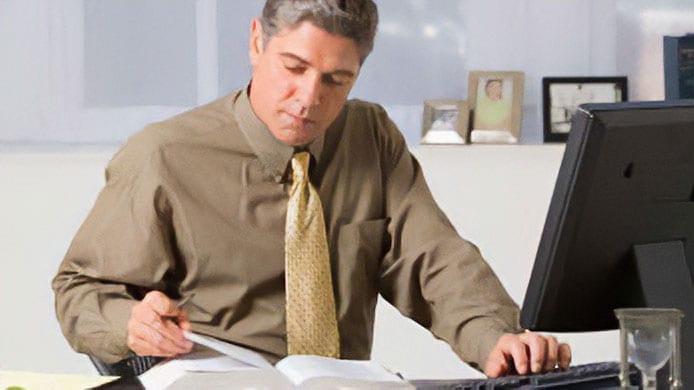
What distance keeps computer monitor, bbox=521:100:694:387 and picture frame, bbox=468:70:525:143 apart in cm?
211

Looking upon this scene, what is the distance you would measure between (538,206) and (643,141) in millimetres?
2205

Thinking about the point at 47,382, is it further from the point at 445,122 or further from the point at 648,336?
the point at 445,122

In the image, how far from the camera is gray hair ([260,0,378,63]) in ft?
7.29

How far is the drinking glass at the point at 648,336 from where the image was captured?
1.52 metres

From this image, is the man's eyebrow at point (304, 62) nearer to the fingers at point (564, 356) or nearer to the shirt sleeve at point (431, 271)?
the shirt sleeve at point (431, 271)

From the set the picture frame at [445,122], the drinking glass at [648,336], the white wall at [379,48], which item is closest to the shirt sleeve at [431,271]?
the drinking glass at [648,336]

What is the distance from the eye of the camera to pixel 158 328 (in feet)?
6.21

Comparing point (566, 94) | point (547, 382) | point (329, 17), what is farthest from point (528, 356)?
point (566, 94)

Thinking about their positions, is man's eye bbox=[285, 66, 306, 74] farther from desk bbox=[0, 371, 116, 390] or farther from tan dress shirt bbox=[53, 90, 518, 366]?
desk bbox=[0, 371, 116, 390]

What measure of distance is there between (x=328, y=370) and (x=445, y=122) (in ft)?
7.36

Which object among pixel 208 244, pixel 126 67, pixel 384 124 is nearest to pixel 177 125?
pixel 208 244

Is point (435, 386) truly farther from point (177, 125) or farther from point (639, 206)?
point (177, 125)

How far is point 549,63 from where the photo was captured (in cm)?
390

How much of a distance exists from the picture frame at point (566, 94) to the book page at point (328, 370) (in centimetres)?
220
